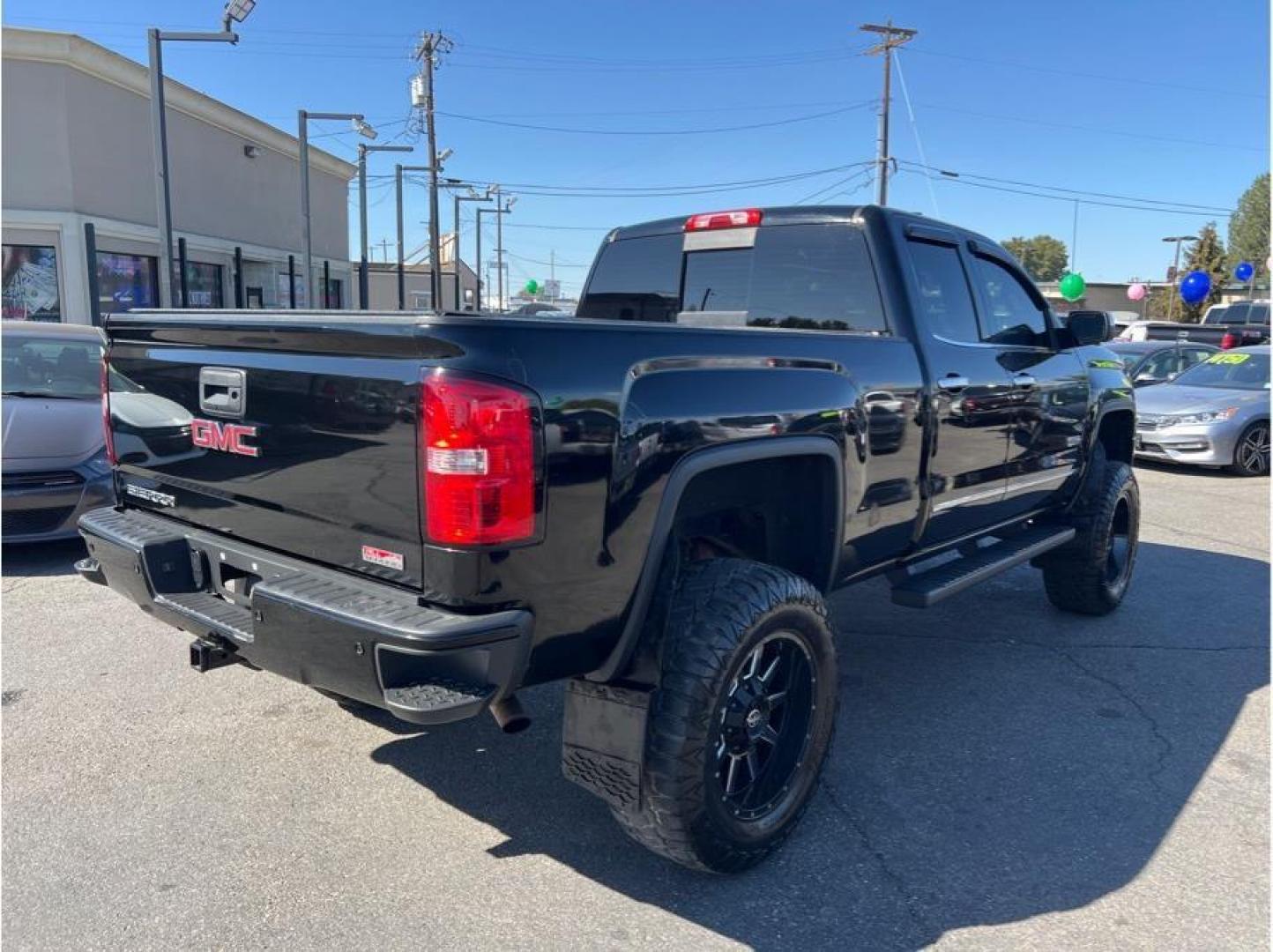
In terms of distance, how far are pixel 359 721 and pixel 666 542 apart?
184cm

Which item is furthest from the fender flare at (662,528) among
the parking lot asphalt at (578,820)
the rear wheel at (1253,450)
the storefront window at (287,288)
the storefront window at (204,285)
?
the storefront window at (287,288)

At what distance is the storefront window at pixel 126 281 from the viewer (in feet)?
63.7

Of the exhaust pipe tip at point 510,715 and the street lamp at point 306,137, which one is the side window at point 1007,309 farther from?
the street lamp at point 306,137

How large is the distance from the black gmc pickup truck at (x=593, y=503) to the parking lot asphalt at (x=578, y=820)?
0.35 meters

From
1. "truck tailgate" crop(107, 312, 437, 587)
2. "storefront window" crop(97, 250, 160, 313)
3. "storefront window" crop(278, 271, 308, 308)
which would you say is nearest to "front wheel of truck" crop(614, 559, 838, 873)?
"truck tailgate" crop(107, 312, 437, 587)

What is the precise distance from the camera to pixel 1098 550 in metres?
5.47

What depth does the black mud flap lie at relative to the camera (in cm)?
271

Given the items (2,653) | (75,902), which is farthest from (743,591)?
(2,653)

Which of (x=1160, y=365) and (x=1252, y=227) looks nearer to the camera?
(x=1160, y=365)

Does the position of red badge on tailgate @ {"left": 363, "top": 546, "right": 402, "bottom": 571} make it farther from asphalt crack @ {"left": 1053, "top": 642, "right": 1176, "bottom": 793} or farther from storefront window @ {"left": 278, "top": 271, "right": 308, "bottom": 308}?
storefront window @ {"left": 278, "top": 271, "right": 308, "bottom": 308}

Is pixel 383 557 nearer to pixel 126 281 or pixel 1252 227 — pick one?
pixel 126 281

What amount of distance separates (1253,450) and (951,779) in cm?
1019

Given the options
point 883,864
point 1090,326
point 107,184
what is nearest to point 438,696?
point 883,864

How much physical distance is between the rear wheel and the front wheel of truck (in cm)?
1049
